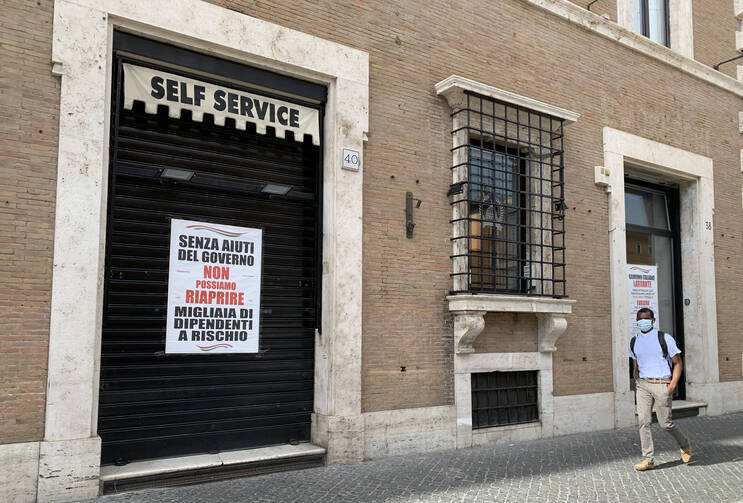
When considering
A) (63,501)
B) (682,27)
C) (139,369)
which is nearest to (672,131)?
(682,27)

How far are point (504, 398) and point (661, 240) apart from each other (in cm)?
550

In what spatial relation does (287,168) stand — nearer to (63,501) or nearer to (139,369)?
(139,369)

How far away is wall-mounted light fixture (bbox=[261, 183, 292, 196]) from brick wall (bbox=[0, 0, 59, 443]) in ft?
7.19

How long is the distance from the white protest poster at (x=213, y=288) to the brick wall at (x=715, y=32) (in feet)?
33.0

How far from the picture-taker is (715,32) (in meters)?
Answer: 12.6

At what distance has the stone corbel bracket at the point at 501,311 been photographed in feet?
25.7

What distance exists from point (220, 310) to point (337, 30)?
11.7 feet

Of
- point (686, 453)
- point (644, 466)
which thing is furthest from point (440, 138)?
Result: point (686, 453)

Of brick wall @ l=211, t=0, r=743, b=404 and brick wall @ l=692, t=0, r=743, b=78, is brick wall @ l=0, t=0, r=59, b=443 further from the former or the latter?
brick wall @ l=692, t=0, r=743, b=78

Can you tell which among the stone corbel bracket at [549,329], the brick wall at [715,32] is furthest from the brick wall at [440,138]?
the brick wall at [715,32]

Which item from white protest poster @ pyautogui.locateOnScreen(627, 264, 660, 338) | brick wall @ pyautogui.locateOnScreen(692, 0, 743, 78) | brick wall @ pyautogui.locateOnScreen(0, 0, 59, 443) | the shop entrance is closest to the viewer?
brick wall @ pyautogui.locateOnScreen(0, 0, 59, 443)

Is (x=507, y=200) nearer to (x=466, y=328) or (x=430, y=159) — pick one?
(x=430, y=159)

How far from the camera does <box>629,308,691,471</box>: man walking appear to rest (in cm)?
698

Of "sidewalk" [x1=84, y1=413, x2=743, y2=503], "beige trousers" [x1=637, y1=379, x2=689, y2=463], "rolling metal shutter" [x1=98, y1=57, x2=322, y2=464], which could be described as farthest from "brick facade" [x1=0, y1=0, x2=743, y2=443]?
"beige trousers" [x1=637, y1=379, x2=689, y2=463]
